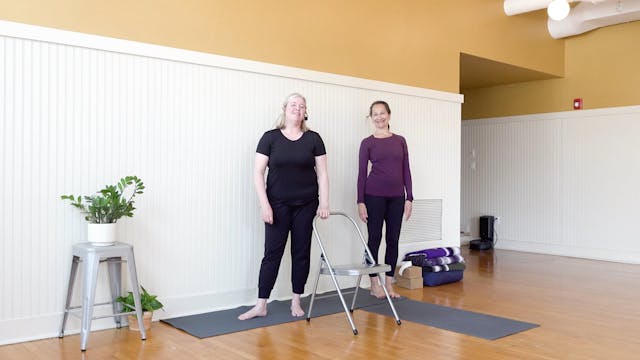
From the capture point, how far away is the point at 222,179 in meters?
4.26

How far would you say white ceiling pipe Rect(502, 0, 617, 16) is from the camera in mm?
6418

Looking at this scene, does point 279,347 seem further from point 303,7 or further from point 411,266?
point 303,7

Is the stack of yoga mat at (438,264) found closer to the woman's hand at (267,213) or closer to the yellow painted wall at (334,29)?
the yellow painted wall at (334,29)

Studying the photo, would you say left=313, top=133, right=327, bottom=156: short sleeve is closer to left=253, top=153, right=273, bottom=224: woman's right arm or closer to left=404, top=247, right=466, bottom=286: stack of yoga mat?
left=253, top=153, right=273, bottom=224: woman's right arm

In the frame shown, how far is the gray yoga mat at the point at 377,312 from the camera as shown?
371cm

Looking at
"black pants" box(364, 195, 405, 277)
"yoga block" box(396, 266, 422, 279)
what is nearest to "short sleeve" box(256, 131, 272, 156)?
"black pants" box(364, 195, 405, 277)

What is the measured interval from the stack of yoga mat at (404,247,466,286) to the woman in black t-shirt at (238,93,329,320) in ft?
5.08

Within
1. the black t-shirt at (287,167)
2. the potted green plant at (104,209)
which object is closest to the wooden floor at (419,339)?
the potted green plant at (104,209)

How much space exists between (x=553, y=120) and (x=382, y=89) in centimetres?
337

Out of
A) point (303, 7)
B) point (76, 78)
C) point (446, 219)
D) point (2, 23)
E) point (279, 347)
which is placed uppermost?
point (303, 7)

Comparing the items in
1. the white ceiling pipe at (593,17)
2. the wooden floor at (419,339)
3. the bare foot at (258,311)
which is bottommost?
the wooden floor at (419,339)

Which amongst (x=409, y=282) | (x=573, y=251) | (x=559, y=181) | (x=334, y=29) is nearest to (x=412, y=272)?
(x=409, y=282)

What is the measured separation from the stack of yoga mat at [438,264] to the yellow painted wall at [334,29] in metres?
1.61

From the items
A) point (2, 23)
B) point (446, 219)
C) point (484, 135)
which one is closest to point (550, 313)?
point (446, 219)
